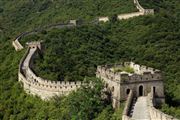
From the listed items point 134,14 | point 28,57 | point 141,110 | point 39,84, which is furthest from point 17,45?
point 141,110

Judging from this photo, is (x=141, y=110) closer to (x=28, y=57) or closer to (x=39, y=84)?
(x=39, y=84)

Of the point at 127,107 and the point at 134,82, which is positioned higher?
the point at 134,82

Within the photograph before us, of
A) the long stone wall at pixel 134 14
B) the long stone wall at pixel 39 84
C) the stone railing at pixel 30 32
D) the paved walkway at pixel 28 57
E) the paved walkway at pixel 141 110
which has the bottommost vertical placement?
the long stone wall at pixel 134 14

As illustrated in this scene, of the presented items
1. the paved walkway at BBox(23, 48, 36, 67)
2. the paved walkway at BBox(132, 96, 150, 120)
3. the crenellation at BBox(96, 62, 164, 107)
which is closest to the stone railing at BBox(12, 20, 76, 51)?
the paved walkway at BBox(23, 48, 36, 67)

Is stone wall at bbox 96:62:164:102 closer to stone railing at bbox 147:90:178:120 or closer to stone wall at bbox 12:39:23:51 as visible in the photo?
stone railing at bbox 147:90:178:120

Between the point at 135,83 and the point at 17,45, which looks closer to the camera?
the point at 135,83

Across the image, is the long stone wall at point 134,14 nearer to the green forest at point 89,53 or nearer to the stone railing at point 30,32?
Answer: the green forest at point 89,53

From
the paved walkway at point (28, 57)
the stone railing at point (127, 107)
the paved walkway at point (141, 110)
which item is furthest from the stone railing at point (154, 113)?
the paved walkway at point (28, 57)

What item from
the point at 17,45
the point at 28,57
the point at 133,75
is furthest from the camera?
the point at 17,45
